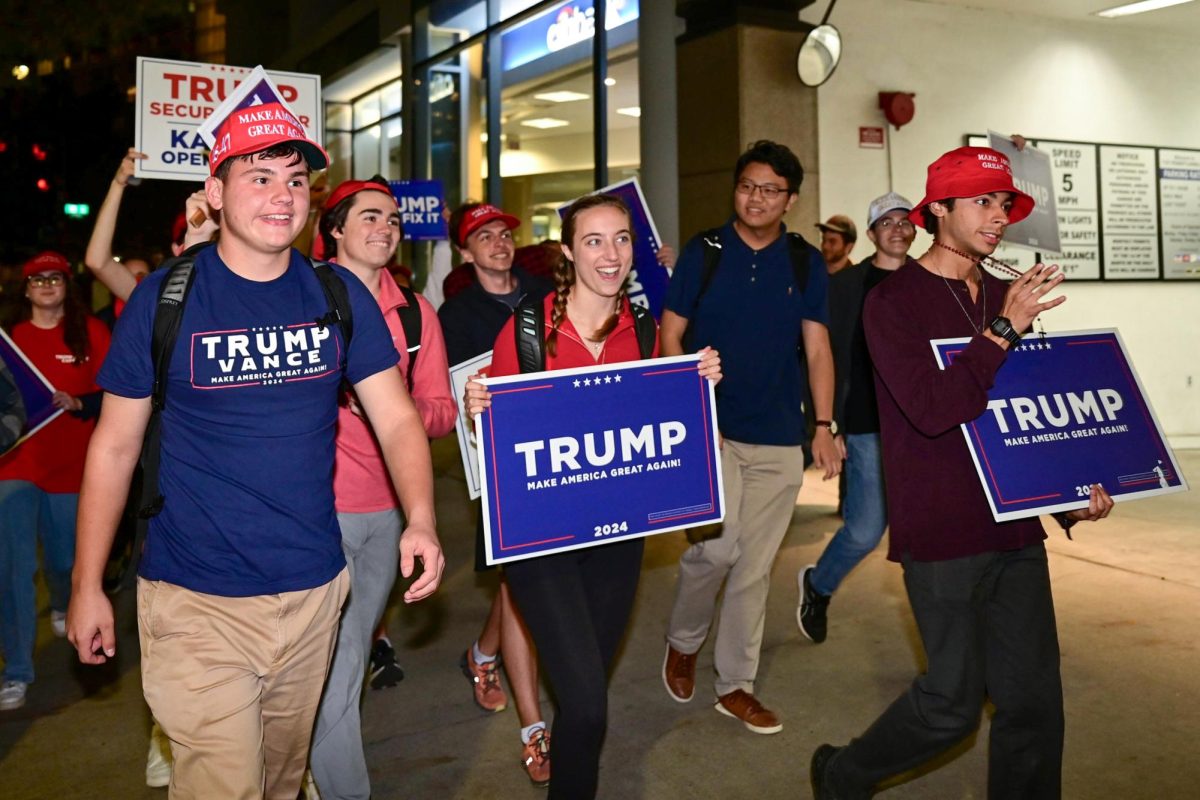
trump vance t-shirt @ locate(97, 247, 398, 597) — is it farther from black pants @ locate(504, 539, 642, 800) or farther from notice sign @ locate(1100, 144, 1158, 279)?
notice sign @ locate(1100, 144, 1158, 279)

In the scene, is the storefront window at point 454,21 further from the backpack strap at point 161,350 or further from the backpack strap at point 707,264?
the backpack strap at point 161,350

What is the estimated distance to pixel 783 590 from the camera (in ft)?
22.9

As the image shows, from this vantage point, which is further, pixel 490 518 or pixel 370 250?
pixel 370 250

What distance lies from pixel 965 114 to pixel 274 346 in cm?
970

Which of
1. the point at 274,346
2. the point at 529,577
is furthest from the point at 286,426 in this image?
the point at 529,577

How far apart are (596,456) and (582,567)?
0.38m

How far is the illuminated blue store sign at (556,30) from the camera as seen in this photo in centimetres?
Result: 1218

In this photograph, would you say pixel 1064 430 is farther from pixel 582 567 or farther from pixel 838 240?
pixel 838 240

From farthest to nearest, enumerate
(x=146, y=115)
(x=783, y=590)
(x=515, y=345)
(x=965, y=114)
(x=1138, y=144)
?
1. (x=1138, y=144)
2. (x=965, y=114)
3. (x=783, y=590)
4. (x=146, y=115)
5. (x=515, y=345)

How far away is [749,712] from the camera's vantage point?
4.81 m

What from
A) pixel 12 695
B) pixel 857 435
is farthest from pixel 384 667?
pixel 857 435

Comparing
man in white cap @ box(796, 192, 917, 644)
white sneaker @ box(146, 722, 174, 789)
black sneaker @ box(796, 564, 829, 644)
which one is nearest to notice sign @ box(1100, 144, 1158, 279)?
man in white cap @ box(796, 192, 917, 644)

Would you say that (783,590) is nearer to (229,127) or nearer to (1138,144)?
(229,127)

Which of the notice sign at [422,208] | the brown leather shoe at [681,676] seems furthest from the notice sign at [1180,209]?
the brown leather shoe at [681,676]
